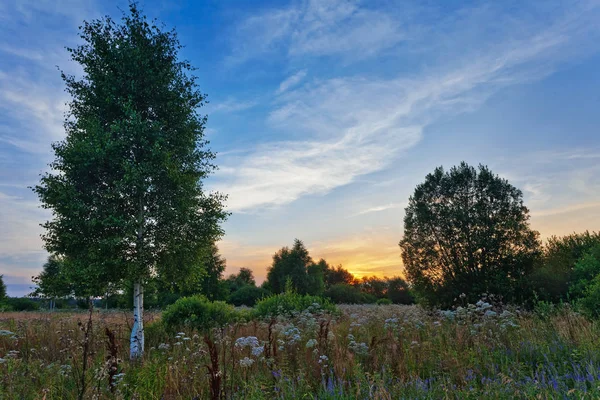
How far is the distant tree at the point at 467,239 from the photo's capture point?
17.8 m

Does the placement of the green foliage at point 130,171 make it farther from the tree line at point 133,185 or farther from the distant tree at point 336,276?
the distant tree at point 336,276

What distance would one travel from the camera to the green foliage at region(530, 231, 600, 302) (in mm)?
16250

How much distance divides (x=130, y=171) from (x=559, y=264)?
19493mm

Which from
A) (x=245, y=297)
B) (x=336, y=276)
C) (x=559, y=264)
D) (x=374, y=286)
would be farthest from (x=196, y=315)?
(x=336, y=276)

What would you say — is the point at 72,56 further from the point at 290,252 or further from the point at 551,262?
the point at 290,252

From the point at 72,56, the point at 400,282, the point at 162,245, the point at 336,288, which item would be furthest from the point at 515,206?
the point at 336,288

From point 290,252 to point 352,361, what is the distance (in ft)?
160

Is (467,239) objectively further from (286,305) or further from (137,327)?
(137,327)

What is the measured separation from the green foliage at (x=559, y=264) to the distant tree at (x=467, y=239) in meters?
0.64

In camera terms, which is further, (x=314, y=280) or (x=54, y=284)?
(x=314, y=280)

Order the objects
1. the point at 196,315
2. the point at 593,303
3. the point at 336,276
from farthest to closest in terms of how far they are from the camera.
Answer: the point at 336,276 → the point at 196,315 → the point at 593,303

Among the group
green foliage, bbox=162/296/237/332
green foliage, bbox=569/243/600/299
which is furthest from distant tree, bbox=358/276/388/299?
green foliage, bbox=162/296/237/332

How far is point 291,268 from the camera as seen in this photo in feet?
171

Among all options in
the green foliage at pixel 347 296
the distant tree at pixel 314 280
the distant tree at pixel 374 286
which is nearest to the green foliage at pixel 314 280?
the distant tree at pixel 314 280
